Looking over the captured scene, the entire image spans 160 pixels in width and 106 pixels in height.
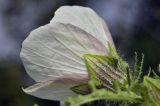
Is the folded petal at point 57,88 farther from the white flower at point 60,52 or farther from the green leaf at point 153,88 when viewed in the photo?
the green leaf at point 153,88

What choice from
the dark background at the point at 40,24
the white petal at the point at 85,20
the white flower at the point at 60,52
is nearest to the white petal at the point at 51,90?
the white flower at the point at 60,52

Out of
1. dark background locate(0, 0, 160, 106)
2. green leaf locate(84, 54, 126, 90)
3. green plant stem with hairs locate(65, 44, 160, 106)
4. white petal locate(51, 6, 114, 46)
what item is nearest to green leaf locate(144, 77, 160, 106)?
green plant stem with hairs locate(65, 44, 160, 106)

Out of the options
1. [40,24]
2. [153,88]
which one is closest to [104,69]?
[153,88]

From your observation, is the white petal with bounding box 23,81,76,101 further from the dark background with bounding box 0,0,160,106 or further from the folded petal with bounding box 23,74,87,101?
the dark background with bounding box 0,0,160,106

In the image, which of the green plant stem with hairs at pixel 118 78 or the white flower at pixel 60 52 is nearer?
the green plant stem with hairs at pixel 118 78

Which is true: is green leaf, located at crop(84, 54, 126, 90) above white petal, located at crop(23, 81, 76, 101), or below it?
above

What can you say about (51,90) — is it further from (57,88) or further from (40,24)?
(40,24)

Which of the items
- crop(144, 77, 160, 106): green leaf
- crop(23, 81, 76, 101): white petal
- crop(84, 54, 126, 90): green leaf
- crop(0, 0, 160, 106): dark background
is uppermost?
crop(144, 77, 160, 106): green leaf

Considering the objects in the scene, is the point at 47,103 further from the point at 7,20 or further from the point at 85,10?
the point at 85,10
